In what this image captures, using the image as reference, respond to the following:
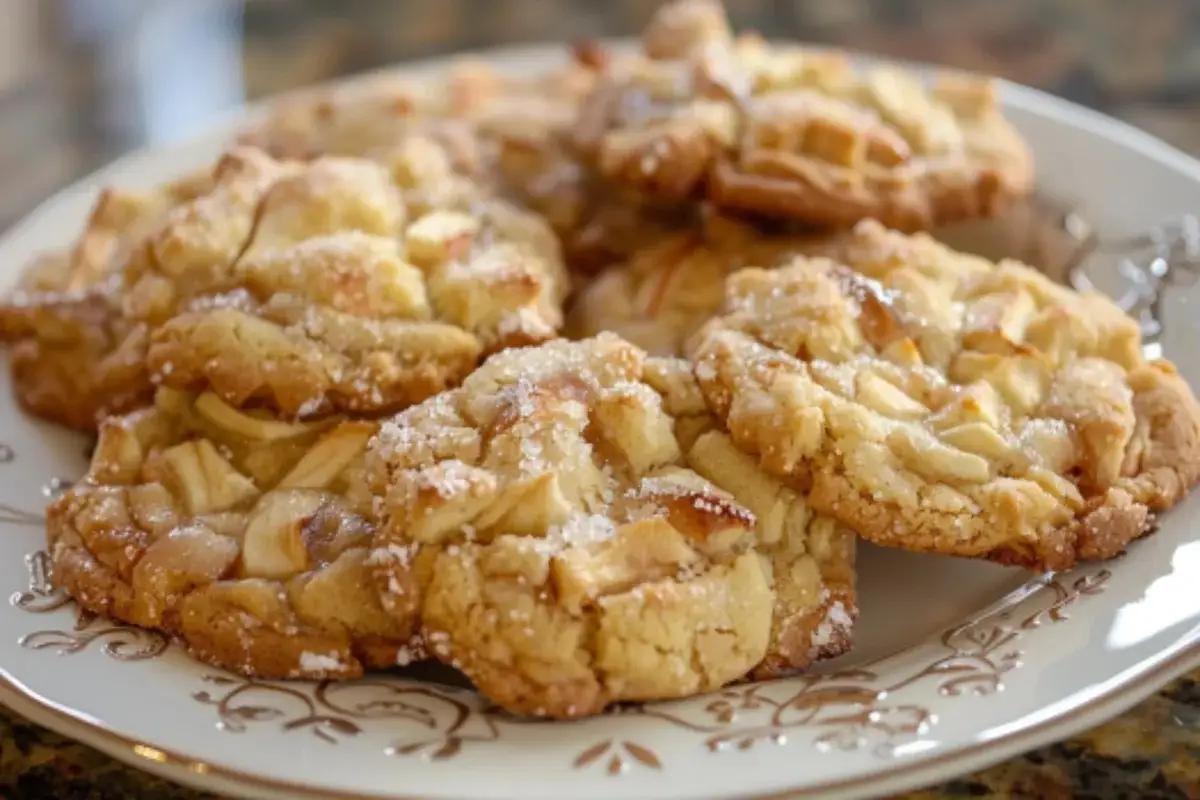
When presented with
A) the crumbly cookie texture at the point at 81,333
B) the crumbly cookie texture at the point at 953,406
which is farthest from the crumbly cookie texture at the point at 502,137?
the crumbly cookie texture at the point at 953,406

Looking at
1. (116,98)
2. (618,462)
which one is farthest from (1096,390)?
(116,98)

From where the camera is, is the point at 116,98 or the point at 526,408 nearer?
the point at 526,408

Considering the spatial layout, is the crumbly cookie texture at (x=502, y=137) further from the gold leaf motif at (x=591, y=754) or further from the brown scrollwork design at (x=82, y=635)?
the gold leaf motif at (x=591, y=754)

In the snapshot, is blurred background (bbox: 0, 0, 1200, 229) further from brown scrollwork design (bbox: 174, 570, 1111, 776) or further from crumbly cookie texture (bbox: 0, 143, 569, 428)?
brown scrollwork design (bbox: 174, 570, 1111, 776)

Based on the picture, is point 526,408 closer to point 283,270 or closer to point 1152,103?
point 283,270

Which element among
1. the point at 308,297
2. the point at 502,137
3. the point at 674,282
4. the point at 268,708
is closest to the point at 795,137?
the point at 674,282

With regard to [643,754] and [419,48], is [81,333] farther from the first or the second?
[419,48]
